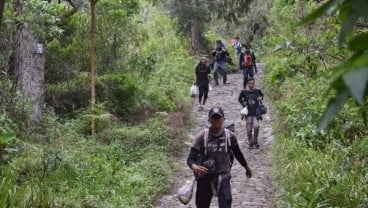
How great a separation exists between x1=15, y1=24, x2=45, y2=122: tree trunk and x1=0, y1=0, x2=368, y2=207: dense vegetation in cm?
20

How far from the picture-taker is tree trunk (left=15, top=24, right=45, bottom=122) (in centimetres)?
1055

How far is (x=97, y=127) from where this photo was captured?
11086 millimetres

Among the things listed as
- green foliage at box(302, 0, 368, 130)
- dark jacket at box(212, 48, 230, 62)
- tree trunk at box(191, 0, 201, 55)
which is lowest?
green foliage at box(302, 0, 368, 130)

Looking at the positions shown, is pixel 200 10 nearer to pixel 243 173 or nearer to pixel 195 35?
pixel 195 35

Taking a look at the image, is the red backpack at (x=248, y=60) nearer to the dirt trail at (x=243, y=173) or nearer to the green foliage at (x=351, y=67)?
the dirt trail at (x=243, y=173)

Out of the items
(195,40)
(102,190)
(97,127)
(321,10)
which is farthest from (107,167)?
(195,40)

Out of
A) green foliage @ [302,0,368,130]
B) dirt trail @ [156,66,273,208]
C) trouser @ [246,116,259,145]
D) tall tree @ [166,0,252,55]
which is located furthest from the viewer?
tall tree @ [166,0,252,55]

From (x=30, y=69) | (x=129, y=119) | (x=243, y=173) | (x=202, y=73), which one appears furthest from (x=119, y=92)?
(x=243, y=173)

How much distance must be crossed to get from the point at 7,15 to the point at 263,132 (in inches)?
286

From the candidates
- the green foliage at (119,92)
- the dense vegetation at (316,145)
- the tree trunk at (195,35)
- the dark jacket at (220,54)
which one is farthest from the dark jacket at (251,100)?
the tree trunk at (195,35)

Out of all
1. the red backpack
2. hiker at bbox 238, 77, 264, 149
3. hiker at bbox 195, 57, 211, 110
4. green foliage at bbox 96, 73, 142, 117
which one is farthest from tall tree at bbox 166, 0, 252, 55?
hiker at bbox 238, 77, 264, 149

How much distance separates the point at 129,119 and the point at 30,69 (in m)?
2.99

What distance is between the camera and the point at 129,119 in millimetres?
12711

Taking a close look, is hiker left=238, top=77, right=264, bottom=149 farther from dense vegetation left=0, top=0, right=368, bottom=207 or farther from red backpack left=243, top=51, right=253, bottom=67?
red backpack left=243, top=51, right=253, bottom=67
